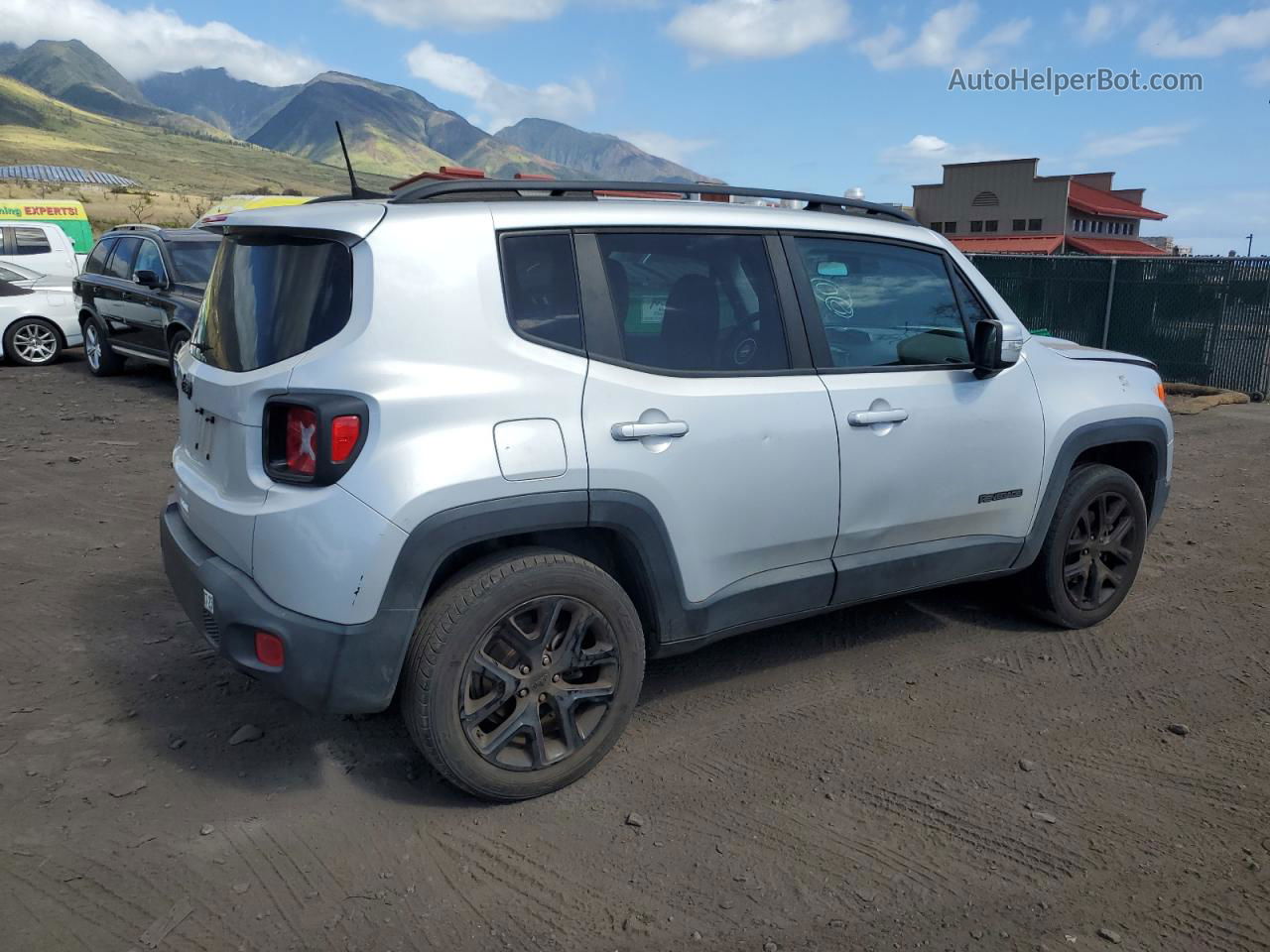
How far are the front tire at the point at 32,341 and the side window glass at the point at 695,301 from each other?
44.6ft

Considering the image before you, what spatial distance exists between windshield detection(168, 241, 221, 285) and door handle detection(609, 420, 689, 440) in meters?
9.49

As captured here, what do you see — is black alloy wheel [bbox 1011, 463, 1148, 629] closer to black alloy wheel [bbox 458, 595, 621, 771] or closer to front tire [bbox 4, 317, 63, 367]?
black alloy wheel [bbox 458, 595, 621, 771]

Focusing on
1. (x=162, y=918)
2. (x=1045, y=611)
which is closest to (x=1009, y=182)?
(x=1045, y=611)

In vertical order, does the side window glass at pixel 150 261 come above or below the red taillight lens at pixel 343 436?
above

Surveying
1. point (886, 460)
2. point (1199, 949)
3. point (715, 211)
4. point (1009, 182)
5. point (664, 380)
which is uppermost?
point (1009, 182)

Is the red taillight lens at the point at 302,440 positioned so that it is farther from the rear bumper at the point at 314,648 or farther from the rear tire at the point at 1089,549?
the rear tire at the point at 1089,549

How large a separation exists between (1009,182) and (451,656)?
54.5 meters

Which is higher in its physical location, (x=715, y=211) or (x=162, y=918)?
(x=715, y=211)

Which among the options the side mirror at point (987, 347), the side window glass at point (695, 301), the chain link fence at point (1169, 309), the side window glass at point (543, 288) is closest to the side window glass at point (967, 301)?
the side mirror at point (987, 347)

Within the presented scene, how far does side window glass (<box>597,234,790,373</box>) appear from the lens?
341 centimetres

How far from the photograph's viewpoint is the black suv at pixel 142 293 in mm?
11141

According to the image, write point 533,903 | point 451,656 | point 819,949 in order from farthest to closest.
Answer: point 451,656 → point 533,903 → point 819,949

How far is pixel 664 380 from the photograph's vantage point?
338cm

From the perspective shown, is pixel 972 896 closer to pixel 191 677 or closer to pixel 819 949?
pixel 819 949
